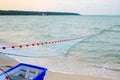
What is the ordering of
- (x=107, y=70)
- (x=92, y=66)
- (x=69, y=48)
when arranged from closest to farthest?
(x=107, y=70)
(x=92, y=66)
(x=69, y=48)

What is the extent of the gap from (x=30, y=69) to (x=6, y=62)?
11.5 feet

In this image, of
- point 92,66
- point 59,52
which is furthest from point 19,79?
point 59,52

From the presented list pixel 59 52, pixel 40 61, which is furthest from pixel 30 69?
pixel 59 52

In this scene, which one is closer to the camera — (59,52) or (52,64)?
(52,64)

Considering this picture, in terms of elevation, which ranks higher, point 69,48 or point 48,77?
point 48,77

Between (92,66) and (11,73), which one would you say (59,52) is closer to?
(92,66)

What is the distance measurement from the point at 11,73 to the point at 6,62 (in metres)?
3.54

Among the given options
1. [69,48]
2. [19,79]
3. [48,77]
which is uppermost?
[19,79]

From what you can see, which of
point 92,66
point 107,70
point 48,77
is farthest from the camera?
point 92,66

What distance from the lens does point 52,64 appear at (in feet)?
26.2

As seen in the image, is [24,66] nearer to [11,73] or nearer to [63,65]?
[11,73]

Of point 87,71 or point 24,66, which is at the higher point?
point 24,66

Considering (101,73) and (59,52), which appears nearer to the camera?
(101,73)

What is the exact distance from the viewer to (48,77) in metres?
5.87
